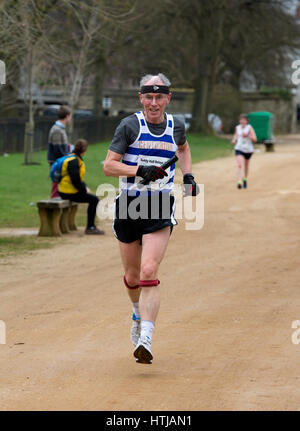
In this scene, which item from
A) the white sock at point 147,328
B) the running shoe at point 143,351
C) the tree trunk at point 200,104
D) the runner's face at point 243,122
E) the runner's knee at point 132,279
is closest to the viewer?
the running shoe at point 143,351

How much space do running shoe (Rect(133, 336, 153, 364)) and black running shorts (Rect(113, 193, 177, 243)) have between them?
88 cm

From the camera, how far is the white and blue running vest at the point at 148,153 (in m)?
7.11

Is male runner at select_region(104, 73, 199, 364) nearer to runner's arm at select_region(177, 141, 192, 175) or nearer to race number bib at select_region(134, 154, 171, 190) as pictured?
race number bib at select_region(134, 154, 171, 190)

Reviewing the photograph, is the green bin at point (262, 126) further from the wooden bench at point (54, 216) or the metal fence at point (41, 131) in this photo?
the wooden bench at point (54, 216)

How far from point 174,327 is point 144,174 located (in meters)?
2.01

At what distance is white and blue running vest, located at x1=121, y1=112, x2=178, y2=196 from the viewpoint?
23.3 ft

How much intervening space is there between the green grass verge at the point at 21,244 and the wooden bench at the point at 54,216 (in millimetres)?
264

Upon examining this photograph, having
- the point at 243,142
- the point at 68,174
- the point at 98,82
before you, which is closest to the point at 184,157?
the point at 68,174

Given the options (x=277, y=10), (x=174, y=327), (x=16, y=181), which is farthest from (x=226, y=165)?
(x=174, y=327)

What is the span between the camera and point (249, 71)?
60656 millimetres

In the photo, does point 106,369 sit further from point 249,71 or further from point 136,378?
point 249,71

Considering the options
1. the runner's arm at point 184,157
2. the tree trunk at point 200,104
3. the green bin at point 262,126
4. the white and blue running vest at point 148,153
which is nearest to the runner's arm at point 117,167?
the white and blue running vest at point 148,153

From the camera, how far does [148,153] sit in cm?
714

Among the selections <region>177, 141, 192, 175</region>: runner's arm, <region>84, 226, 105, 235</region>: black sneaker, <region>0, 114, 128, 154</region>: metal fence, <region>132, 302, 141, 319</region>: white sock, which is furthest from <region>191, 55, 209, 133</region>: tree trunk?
<region>132, 302, 141, 319</region>: white sock
